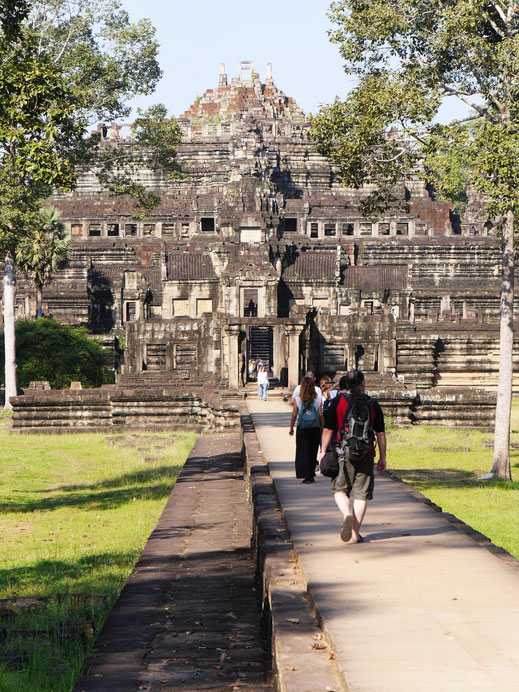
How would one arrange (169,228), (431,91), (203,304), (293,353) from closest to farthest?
(431,91) < (293,353) < (203,304) < (169,228)

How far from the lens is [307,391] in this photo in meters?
12.9

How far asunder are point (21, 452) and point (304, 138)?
2311 inches

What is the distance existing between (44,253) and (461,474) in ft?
101

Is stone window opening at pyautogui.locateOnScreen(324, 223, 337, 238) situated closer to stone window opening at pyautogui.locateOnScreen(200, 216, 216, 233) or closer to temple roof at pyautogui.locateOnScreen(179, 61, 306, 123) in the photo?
stone window opening at pyautogui.locateOnScreen(200, 216, 216, 233)

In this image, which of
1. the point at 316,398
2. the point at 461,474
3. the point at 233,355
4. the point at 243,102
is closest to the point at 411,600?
the point at 316,398

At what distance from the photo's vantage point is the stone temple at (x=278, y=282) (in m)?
32.4

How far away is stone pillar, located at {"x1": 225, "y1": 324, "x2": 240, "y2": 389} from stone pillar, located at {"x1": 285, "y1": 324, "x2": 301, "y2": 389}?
5.60 feet

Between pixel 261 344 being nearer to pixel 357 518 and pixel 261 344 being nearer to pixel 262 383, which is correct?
pixel 262 383

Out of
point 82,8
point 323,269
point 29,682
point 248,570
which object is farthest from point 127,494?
point 323,269

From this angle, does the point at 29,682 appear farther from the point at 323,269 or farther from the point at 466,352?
the point at 323,269

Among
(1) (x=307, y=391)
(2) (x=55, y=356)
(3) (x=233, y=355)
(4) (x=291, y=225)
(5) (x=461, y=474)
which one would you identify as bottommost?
(5) (x=461, y=474)

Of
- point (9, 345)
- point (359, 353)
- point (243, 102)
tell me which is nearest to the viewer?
point (9, 345)

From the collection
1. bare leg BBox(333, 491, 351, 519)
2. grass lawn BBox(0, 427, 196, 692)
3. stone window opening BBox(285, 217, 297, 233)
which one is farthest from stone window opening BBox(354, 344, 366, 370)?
Answer: stone window opening BBox(285, 217, 297, 233)

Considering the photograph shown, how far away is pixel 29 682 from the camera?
6.71m
